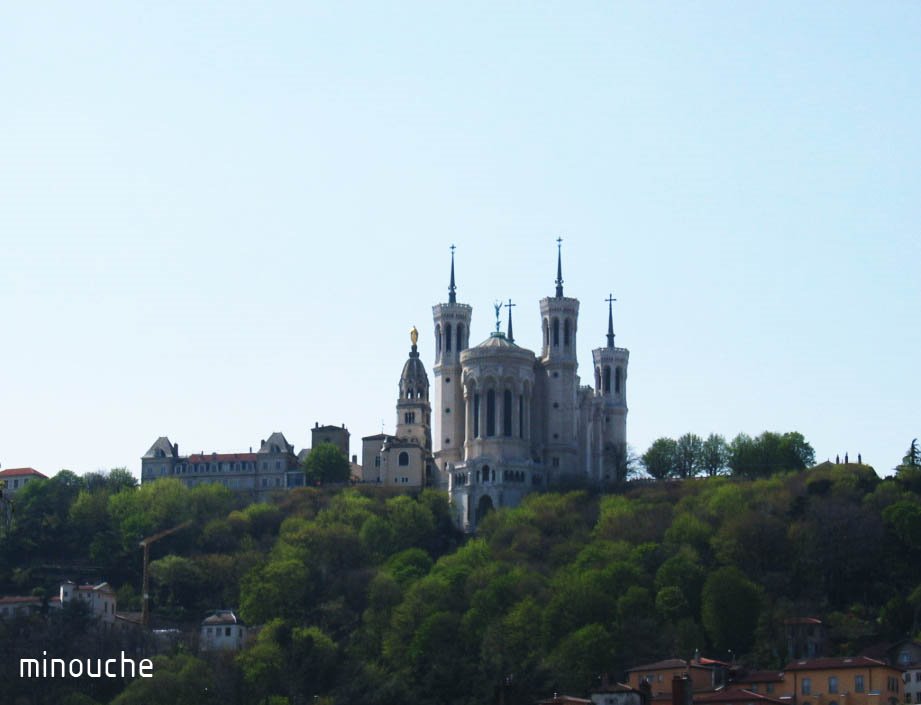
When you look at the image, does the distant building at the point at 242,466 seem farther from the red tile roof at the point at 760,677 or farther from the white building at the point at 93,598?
the red tile roof at the point at 760,677

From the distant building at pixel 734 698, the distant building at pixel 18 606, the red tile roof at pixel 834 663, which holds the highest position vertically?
the distant building at pixel 18 606

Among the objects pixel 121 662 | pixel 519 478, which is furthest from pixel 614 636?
pixel 519 478

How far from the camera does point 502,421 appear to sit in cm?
15850

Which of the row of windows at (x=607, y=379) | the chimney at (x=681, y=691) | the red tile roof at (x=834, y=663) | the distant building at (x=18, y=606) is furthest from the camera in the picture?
the row of windows at (x=607, y=379)

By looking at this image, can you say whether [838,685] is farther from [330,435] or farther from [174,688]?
[330,435]

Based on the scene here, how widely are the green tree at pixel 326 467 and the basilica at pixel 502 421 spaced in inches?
62.4

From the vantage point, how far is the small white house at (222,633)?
134 m

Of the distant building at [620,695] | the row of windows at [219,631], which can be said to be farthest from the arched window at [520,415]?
the distant building at [620,695]

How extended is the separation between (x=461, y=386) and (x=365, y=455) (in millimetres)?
9765

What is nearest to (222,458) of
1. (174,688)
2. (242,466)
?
(242,466)

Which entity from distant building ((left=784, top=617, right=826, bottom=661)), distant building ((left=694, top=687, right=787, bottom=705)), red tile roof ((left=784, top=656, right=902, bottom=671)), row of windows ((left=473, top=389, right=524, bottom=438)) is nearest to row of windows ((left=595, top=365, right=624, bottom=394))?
row of windows ((left=473, top=389, right=524, bottom=438))

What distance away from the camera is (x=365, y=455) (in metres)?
169

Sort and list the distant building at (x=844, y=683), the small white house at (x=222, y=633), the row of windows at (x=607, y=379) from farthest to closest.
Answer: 1. the row of windows at (x=607, y=379)
2. the small white house at (x=222, y=633)
3. the distant building at (x=844, y=683)

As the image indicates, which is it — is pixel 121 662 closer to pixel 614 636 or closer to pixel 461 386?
pixel 614 636
